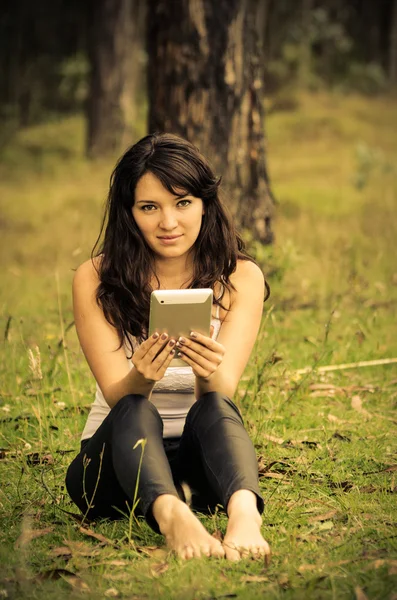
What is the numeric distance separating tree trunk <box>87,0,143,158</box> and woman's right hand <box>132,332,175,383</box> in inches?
497

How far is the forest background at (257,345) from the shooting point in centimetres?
295

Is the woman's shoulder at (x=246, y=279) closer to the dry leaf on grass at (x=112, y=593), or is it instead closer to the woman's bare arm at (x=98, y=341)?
the woman's bare arm at (x=98, y=341)

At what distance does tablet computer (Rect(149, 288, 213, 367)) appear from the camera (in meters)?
3.08

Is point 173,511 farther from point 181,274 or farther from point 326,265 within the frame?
point 326,265

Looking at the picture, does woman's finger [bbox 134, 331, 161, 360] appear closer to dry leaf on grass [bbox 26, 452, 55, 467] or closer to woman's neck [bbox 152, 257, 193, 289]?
woman's neck [bbox 152, 257, 193, 289]

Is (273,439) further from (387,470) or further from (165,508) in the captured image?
(165,508)

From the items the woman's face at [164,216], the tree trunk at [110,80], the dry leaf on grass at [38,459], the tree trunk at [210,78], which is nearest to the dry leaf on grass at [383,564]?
the woman's face at [164,216]

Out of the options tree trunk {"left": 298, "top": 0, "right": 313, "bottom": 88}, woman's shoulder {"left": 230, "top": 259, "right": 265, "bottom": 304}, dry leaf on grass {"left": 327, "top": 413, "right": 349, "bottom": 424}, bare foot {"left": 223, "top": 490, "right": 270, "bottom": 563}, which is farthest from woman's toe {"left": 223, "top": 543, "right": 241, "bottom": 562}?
tree trunk {"left": 298, "top": 0, "right": 313, "bottom": 88}

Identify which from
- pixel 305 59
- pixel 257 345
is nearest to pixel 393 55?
pixel 305 59

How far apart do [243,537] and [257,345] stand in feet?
6.38

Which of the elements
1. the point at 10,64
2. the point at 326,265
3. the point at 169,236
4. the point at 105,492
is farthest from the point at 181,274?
the point at 10,64

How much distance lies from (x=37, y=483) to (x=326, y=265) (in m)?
4.27

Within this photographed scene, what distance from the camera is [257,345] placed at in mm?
4816

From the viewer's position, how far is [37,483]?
3.87 meters
